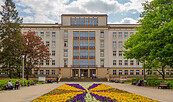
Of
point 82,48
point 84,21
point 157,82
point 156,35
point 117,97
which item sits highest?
point 84,21

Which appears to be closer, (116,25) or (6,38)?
(6,38)

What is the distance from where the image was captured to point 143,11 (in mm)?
34188

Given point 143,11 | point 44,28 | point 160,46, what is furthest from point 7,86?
point 44,28

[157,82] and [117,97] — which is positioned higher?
[117,97]

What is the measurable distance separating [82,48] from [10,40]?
3099 cm

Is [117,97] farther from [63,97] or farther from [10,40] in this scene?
[10,40]

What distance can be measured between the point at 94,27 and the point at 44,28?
1623 cm

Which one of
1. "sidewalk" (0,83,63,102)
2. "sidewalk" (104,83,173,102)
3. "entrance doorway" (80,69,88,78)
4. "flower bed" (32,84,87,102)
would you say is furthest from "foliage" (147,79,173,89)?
"entrance doorway" (80,69,88,78)

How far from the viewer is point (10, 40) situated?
128 feet

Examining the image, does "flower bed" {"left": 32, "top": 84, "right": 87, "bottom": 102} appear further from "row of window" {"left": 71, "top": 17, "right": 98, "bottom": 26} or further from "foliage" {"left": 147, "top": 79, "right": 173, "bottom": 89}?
"row of window" {"left": 71, "top": 17, "right": 98, "bottom": 26}

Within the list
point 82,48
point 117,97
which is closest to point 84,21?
point 82,48

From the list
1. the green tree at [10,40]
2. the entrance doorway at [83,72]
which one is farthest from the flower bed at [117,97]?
the entrance doorway at [83,72]

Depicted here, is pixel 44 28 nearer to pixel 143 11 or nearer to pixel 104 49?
pixel 104 49

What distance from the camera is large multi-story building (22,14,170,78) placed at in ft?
219
